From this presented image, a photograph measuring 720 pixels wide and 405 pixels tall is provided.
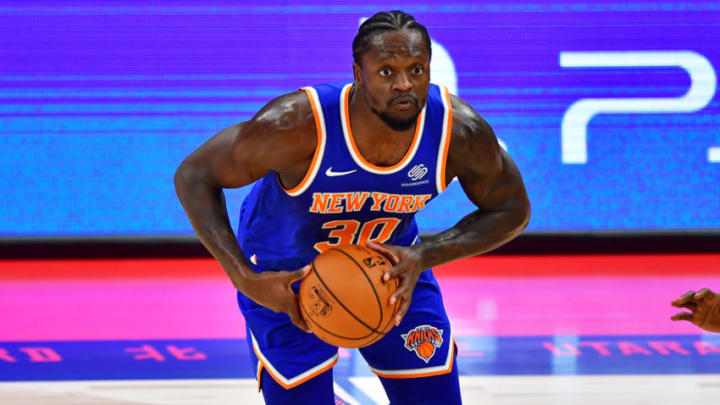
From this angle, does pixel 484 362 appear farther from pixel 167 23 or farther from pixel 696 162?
pixel 167 23

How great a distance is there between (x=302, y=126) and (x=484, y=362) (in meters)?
2.29

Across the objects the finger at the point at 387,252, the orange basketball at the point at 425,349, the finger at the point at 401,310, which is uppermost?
the finger at the point at 387,252

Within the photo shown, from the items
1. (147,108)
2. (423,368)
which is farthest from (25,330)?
(423,368)

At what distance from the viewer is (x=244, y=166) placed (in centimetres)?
248

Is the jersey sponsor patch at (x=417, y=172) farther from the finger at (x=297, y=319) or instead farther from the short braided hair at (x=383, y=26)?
the finger at (x=297, y=319)

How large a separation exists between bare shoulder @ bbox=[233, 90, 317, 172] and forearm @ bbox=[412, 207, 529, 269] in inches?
17.8

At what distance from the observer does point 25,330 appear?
16.7 feet

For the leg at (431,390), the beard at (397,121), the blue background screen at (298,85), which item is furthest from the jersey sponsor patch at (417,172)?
the blue background screen at (298,85)

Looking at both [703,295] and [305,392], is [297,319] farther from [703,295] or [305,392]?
[703,295]

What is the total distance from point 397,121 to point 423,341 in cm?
70

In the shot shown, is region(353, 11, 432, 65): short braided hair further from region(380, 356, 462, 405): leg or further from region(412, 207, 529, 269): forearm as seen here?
region(380, 356, 462, 405): leg

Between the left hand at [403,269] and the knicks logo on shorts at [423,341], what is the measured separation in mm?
249

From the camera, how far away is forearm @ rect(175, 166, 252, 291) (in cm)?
247

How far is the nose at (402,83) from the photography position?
229 cm
